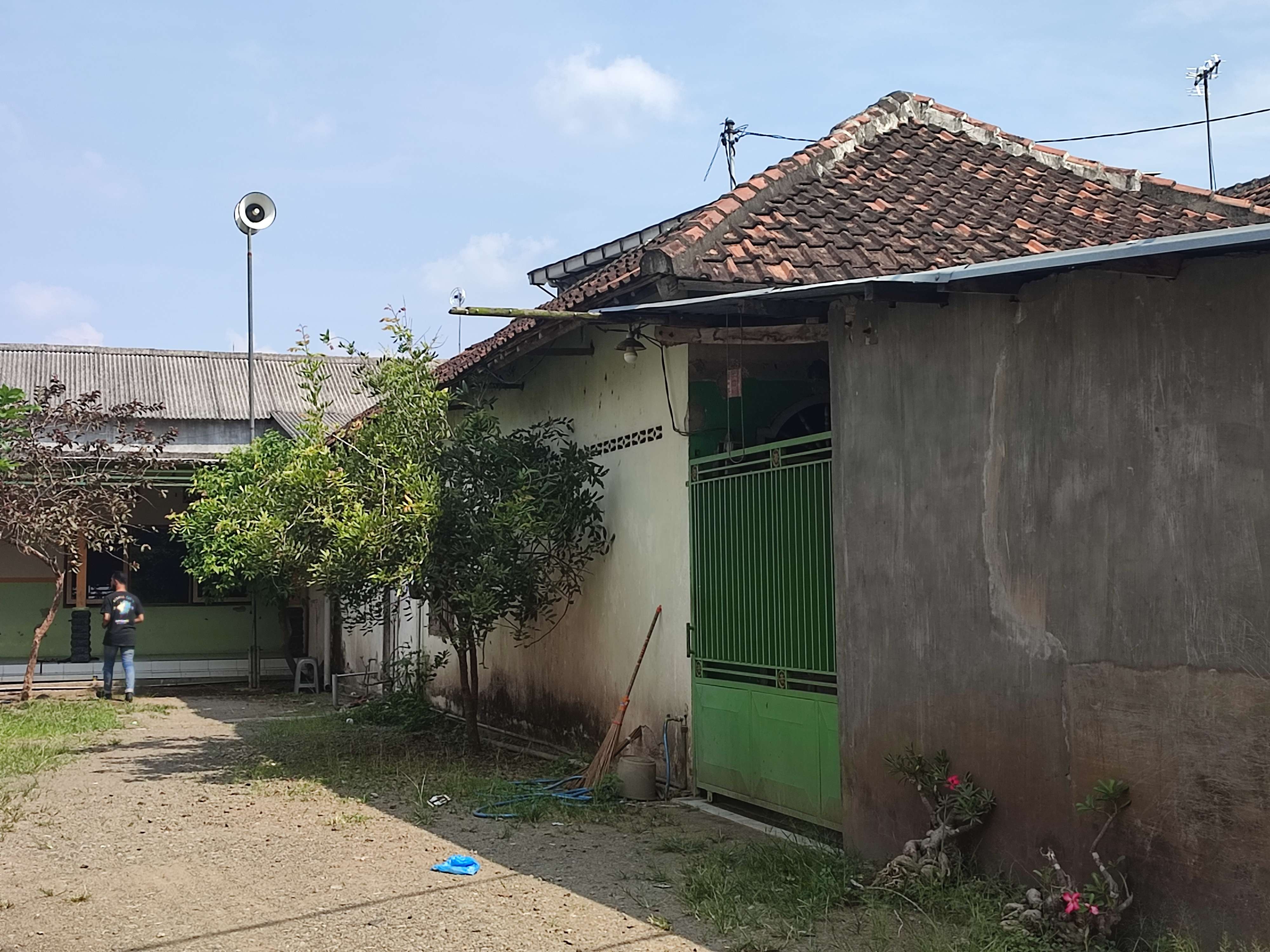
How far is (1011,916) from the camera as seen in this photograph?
5020mm

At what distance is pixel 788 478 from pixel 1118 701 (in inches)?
108

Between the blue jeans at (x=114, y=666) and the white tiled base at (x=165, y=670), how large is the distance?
0.97 m

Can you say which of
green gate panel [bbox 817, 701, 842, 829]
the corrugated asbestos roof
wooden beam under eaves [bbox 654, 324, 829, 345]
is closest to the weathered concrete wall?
green gate panel [bbox 817, 701, 842, 829]

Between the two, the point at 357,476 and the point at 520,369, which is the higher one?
the point at 520,369

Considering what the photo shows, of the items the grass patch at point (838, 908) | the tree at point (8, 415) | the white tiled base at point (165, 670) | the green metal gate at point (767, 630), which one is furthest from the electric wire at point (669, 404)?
the white tiled base at point (165, 670)

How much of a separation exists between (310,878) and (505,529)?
3583mm

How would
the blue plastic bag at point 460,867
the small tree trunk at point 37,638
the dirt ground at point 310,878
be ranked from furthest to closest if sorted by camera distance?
the small tree trunk at point 37,638 < the blue plastic bag at point 460,867 < the dirt ground at point 310,878

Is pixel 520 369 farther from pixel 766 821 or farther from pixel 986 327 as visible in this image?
pixel 986 327

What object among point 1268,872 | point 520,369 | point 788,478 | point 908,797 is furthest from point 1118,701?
point 520,369

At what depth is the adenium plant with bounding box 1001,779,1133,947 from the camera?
4.79 meters

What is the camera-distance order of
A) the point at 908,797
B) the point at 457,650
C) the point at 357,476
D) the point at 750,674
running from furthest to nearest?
the point at 457,650
the point at 357,476
the point at 750,674
the point at 908,797

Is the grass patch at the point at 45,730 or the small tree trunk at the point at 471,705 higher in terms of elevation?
the small tree trunk at the point at 471,705

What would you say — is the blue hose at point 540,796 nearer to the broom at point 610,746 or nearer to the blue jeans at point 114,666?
the broom at point 610,746

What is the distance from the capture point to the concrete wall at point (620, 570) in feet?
29.1
